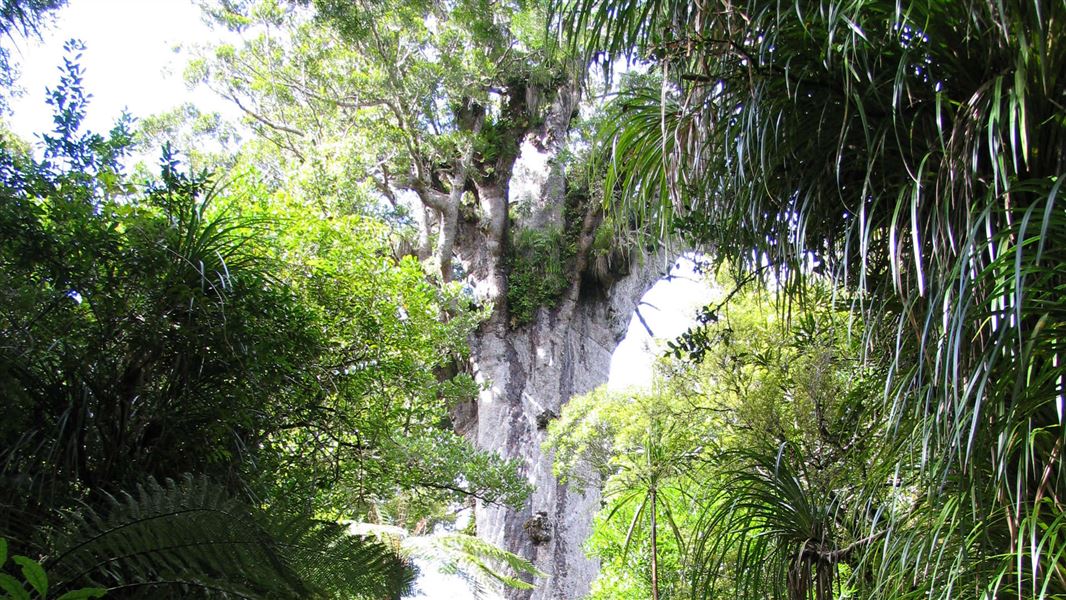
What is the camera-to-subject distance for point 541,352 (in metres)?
10.4

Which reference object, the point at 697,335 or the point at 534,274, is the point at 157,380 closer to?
the point at 697,335

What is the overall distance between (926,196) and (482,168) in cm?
905

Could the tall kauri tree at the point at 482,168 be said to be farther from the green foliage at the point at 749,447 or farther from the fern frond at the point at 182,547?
the fern frond at the point at 182,547

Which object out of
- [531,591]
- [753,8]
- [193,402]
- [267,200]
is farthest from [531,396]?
[753,8]

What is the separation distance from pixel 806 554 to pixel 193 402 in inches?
89.5

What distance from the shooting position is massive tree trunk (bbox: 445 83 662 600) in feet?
30.5

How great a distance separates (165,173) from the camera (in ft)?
10.8

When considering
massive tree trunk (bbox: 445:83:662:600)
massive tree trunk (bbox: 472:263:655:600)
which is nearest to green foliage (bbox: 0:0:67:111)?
massive tree trunk (bbox: 472:263:655:600)

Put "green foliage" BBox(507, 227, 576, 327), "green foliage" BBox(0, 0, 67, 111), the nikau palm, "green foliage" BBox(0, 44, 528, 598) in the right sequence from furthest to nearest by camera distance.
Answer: "green foliage" BBox(507, 227, 576, 327) → "green foliage" BBox(0, 0, 67, 111) → "green foliage" BBox(0, 44, 528, 598) → the nikau palm

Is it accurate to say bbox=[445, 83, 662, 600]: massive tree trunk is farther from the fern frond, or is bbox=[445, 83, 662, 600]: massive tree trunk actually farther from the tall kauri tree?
the fern frond

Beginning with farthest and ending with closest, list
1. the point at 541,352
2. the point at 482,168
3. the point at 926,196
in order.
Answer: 1. the point at 482,168
2. the point at 541,352
3. the point at 926,196

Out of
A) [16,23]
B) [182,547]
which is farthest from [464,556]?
[182,547]

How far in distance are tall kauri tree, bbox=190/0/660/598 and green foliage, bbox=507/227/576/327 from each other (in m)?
0.02

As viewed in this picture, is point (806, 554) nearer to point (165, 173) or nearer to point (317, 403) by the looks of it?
point (317, 403)
